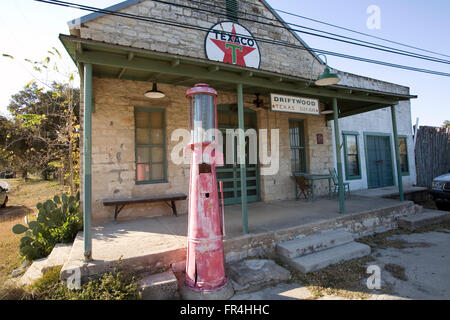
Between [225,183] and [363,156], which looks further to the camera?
[363,156]

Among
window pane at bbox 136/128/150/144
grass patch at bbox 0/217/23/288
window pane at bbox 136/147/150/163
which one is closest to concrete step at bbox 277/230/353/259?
window pane at bbox 136/147/150/163

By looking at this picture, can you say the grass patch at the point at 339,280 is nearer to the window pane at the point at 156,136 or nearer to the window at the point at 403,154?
the window pane at the point at 156,136

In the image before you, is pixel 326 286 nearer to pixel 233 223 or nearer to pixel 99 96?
pixel 233 223

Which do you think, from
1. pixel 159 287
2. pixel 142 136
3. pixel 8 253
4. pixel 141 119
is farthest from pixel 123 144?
pixel 159 287

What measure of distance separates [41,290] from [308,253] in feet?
12.3

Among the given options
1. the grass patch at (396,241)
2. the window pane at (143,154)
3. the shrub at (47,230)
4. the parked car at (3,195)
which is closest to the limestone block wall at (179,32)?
the window pane at (143,154)

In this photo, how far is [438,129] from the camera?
11.8 meters

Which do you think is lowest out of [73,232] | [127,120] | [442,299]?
[442,299]

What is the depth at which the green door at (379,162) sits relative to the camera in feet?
33.8

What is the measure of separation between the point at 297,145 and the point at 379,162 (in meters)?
4.74

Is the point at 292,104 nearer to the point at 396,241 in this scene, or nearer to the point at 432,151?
the point at 396,241

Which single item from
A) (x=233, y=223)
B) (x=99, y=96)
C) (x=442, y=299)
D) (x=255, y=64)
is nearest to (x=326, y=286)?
(x=442, y=299)

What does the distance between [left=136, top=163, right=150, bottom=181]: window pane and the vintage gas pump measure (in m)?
2.86

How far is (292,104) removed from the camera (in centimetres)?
550
